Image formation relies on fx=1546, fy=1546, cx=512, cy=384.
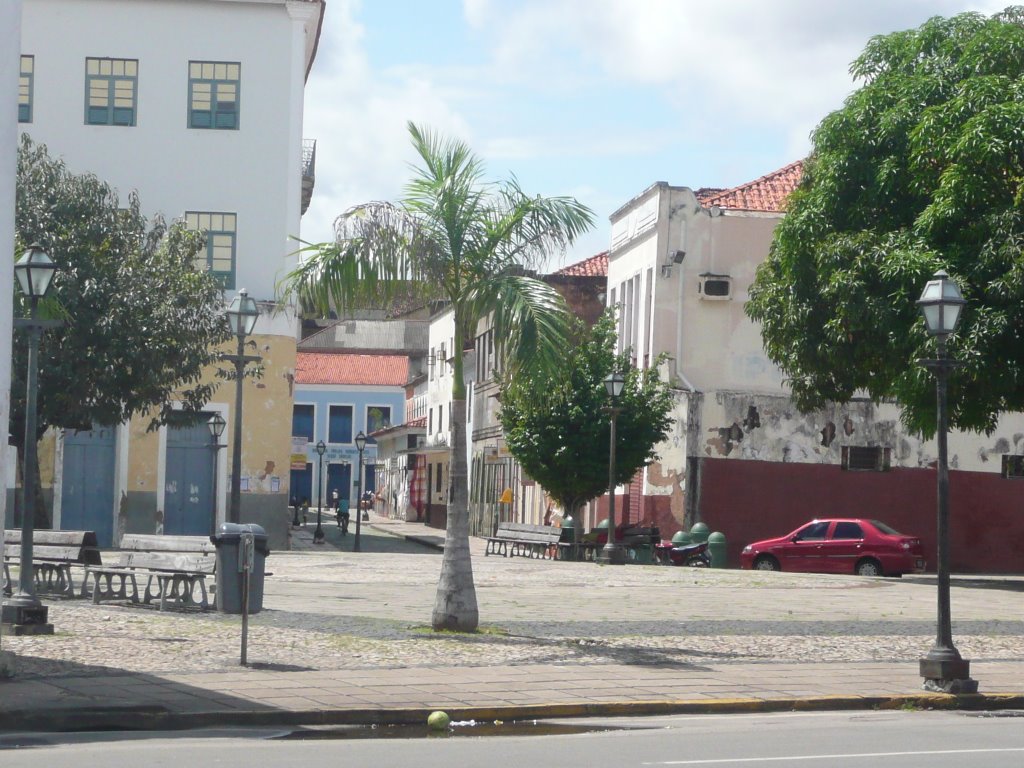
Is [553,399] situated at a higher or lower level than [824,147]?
lower

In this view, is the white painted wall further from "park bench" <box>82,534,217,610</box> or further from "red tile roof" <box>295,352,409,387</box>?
"red tile roof" <box>295,352,409,387</box>

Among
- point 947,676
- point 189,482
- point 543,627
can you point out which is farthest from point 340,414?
point 947,676

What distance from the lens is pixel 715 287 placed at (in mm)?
40281

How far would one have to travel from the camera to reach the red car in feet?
108

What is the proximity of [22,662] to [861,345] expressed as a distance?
1878 centimetres

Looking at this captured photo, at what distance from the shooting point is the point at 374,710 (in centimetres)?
1130

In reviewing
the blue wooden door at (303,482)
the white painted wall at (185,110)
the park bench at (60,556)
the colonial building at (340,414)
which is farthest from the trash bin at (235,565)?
the blue wooden door at (303,482)

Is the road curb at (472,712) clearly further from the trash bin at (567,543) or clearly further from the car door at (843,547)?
the trash bin at (567,543)

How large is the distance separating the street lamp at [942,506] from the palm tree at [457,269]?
3.78m

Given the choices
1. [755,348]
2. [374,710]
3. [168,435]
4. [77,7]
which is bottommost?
[374,710]

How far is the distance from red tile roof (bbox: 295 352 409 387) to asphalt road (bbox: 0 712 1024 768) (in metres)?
77.9

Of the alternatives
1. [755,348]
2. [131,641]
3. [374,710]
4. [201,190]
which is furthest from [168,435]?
[374,710]

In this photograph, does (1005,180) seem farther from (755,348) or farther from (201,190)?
(201,190)

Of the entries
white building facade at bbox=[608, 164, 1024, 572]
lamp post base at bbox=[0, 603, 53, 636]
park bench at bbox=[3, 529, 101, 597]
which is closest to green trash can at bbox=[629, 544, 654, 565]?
white building facade at bbox=[608, 164, 1024, 572]
